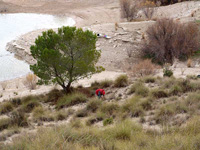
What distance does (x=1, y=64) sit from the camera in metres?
22.4

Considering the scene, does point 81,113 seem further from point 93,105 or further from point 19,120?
point 19,120

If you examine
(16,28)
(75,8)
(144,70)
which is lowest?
(144,70)

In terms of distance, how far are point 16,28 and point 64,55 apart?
70.7ft

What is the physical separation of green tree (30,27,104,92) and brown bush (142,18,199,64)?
7321 millimetres

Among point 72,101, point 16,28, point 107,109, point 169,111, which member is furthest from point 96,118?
point 16,28

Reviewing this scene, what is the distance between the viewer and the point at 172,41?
750 inches

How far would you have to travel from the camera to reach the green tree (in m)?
13.4

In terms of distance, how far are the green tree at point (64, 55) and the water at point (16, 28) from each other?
7422 mm

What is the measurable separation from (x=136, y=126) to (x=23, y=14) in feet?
127

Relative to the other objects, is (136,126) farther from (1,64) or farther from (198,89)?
(1,64)

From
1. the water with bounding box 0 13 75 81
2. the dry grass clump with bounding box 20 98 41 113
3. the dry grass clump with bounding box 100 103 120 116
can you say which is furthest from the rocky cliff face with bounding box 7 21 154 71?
the dry grass clump with bounding box 100 103 120 116

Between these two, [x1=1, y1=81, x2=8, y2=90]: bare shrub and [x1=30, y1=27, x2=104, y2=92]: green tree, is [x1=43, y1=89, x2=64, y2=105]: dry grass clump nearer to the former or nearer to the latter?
[x1=30, y1=27, x2=104, y2=92]: green tree

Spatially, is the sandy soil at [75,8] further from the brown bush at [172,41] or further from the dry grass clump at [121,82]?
the dry grass clump at [121,82]

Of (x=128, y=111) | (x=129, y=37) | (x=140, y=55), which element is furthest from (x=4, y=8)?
(x=128, y=111)
